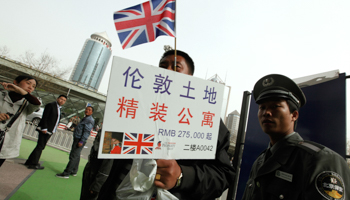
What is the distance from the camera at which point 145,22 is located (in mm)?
1677

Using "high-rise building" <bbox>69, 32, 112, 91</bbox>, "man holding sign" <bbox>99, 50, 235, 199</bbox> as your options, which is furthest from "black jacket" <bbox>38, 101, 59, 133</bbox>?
"high-rise building" <bbox>69, 32, 112, 91</bbox>

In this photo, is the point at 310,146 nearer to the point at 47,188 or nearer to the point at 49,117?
the point at 47,188

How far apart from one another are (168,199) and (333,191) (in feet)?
3.01

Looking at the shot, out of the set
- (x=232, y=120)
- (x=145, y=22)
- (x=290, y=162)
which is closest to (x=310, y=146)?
(x=290, y=162)

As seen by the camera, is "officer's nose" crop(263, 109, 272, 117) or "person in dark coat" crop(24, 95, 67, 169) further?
"person in dark coat" crop(24, 95, 67, 169)

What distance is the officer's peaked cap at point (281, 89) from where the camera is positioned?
1517mm

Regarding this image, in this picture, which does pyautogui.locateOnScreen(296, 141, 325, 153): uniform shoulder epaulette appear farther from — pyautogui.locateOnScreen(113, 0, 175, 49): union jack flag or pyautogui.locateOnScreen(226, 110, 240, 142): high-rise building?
pyautogui.locateOnScreen(226, 110, 240, 142): high-rise building

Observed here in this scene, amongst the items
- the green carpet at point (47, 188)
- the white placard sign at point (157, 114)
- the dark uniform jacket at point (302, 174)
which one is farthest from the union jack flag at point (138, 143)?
the green carpet at point (47, 188)

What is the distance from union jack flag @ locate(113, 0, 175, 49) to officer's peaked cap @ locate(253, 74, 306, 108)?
1.02m

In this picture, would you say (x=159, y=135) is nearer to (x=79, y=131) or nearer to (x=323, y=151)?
(x=323, y=151)

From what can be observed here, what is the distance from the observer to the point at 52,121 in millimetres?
4965

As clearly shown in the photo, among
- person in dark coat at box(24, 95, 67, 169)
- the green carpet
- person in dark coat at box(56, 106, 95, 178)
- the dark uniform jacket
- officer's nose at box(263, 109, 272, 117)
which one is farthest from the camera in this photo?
person in dark coat at box(24, 95, 67, 169)

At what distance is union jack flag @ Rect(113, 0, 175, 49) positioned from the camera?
63.7 inches

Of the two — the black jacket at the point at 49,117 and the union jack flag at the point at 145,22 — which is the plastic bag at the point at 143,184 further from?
the black jacket at the point at 49,117
